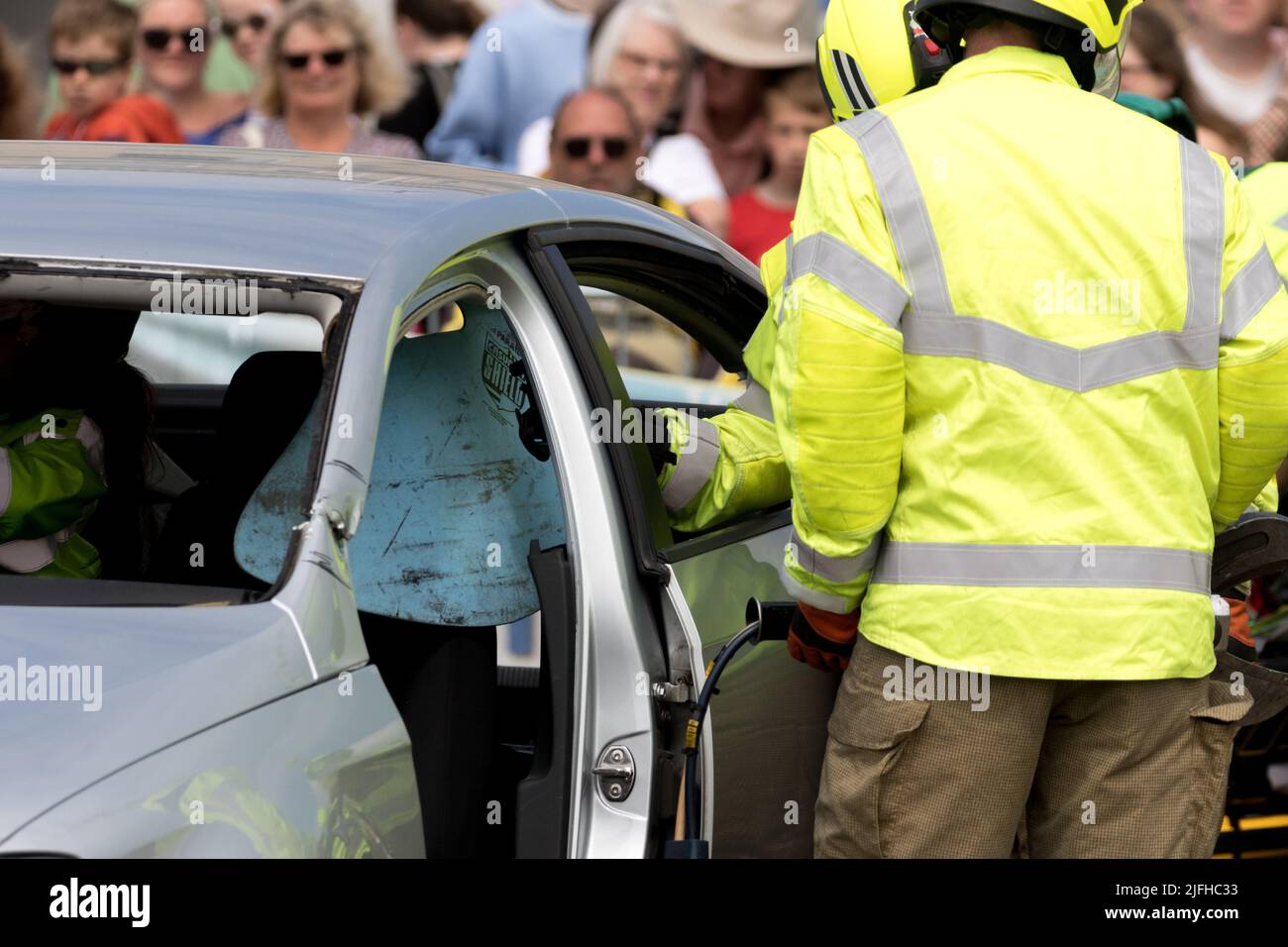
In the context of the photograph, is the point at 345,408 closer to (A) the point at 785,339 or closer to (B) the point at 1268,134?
(A) the point at 785,339

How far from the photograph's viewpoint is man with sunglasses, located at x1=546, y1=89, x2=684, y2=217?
24.2 feet

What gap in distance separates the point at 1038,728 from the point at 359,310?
3.73ft

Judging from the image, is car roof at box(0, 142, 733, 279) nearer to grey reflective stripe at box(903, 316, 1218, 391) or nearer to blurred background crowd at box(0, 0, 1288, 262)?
grey reflective stripe at box(903, 316, 1218, 391)

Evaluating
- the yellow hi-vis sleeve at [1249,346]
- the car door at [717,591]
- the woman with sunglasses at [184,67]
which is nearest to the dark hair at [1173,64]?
the woman with sunglasses at [184,67]

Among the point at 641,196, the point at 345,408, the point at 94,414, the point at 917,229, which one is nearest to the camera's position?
the point at 345,408

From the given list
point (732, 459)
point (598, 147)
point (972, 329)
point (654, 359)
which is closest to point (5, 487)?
point (732, 459)

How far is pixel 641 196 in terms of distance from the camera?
747cm

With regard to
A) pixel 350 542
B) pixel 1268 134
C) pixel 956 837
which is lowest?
pixel 956 837

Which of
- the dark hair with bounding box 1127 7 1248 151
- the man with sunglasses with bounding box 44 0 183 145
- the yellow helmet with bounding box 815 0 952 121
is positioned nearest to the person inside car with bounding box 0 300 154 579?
the yellow helmet with bounding box 815 0 952 121

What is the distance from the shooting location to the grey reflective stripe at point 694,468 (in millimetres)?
3215

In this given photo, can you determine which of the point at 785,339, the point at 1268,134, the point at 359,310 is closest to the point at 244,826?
the point at 359,310

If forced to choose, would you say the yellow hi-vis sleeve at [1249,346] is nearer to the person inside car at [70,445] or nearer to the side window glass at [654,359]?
the person inside car at [70,445]

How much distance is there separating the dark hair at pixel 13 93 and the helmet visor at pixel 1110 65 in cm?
503
